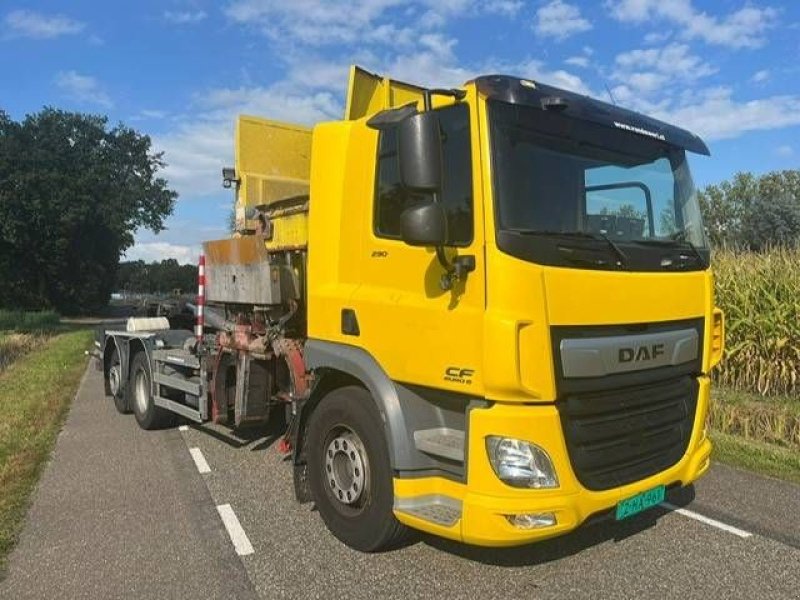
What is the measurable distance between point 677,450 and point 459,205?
6.80ft

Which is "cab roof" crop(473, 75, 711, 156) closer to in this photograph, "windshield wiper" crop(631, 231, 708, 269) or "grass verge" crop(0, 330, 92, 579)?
"windshield wiper" crop(631, 231, 708, 269)

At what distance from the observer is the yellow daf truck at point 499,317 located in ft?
12.4

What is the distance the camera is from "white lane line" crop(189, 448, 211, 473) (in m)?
6.74

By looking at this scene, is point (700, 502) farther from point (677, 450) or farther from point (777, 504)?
point (677, 450)

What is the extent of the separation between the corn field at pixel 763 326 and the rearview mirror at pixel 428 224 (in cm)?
762

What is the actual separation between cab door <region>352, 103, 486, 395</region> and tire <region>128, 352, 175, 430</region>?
4595 mm

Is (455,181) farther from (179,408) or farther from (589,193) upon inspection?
(179,408)

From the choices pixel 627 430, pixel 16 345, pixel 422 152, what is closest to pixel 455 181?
pixel 422 152

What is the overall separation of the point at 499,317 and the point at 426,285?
609 mm

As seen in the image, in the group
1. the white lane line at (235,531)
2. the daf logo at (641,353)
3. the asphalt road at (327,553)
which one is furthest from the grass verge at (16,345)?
the daf logo at (641,353)

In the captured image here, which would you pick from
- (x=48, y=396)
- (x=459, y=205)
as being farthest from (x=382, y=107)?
(x=48, y=396)

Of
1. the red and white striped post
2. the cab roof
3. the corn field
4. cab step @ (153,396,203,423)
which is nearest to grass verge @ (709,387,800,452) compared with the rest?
the corn field

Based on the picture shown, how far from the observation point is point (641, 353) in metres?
4.19

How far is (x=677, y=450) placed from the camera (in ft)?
14.8
